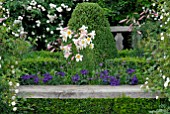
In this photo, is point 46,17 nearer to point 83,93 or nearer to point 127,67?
point 127,67

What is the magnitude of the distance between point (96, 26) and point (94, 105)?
1.36 meters

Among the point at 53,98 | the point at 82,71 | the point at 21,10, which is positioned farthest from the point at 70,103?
the point at 21,10

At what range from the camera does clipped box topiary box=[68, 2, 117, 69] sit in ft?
18.3

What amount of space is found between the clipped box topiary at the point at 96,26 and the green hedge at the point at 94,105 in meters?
0.96

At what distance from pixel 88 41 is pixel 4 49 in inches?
41.6

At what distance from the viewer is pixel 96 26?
568cm

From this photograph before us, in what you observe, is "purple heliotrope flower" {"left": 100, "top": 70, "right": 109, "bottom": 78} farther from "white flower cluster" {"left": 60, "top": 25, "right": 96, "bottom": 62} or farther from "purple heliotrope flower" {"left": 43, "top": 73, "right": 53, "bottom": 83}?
"purple heliotrope flower" {"left": 43, "top": 73, "right": 53, "bottom": 83}

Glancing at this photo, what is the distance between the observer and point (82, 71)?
17.2 feet

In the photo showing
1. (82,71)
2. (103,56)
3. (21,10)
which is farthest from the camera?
(21,10)

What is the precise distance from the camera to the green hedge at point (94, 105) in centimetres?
461

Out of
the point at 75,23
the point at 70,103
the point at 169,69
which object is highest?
the point at 75,23

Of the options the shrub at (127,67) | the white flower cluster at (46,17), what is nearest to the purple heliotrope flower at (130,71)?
the shrub at (127,67)

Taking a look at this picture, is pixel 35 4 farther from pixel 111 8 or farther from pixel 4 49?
pixel 4 49

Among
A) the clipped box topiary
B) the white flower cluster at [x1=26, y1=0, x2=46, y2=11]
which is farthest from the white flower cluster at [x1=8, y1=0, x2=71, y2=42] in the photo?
the clipped box topiary
